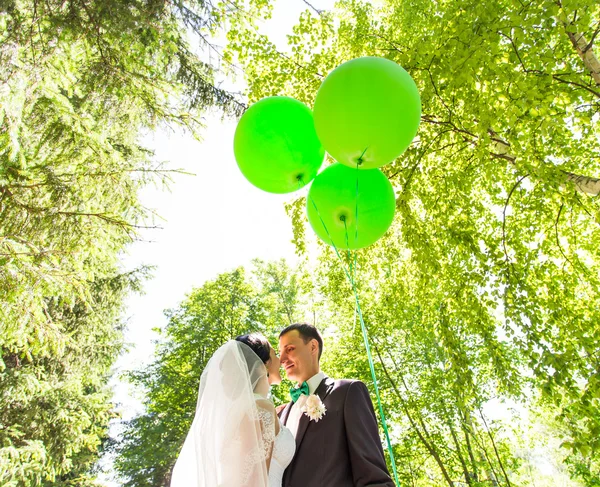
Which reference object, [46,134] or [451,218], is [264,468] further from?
[46,134]

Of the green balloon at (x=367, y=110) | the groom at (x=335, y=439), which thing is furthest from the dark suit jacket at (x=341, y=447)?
the green balloon at (x=367, y=110)

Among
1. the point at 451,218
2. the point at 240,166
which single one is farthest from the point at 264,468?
the point at 451,218

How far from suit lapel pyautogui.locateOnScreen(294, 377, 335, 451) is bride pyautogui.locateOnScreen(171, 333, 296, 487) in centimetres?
4

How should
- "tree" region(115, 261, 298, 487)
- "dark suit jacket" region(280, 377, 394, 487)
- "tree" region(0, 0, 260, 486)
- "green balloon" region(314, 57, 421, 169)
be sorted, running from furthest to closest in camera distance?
"tree" region(115, 261, 298, 487), "tree" region(0, 0, 260, 486), "green balloon" region(314, 57, 421, 169), "dark suit jacket" region(280, 377, 394, 487)

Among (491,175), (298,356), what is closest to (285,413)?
(298,356)

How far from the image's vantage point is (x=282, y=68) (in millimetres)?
4664

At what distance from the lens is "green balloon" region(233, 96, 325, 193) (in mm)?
2102

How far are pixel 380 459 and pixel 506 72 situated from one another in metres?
2.49

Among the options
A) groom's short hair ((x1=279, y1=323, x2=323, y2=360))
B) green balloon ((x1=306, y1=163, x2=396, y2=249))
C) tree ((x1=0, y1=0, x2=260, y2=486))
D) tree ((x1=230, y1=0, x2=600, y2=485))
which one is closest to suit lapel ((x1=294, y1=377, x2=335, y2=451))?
groom's short hair ((x1=279, y1=323, x2=323, y2=360))

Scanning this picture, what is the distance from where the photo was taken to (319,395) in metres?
1.94

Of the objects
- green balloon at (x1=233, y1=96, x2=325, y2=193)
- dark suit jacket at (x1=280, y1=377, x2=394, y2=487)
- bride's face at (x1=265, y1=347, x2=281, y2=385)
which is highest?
green balloon at (x1=233, y1=96, x2=325, y2=193)

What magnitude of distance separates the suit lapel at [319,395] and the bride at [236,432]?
4 centimetres

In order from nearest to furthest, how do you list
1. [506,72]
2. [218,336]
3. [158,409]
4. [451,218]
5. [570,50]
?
[506,72] → [570,50] → [451,218] → [158,409] → [218,336]

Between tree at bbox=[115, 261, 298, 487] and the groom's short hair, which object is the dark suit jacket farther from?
tree at bbox=[115, 261, 298, 487]
